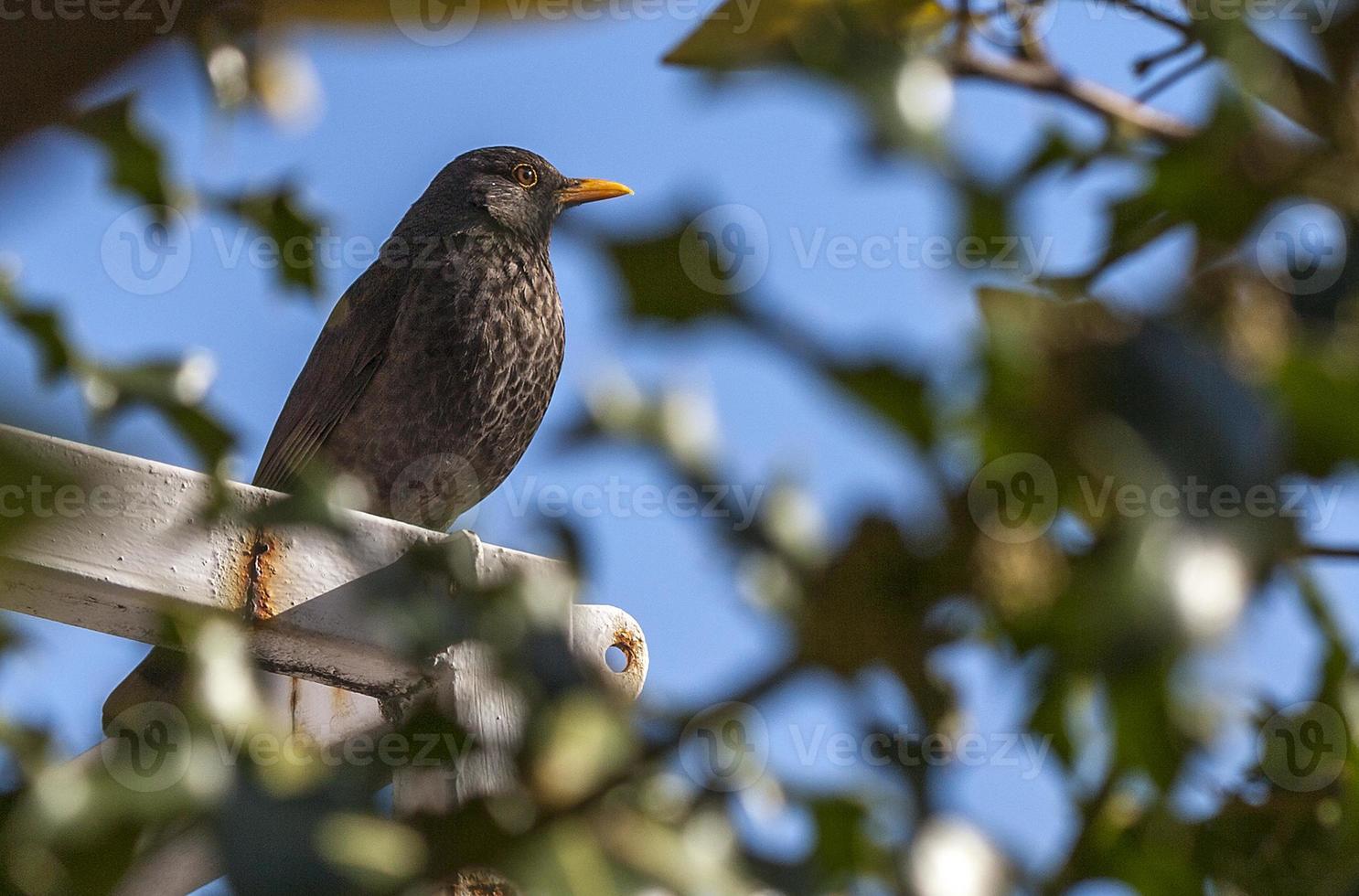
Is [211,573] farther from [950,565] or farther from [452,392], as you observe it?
[452,392]

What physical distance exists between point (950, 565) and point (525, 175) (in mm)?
5140

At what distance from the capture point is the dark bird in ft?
14.6

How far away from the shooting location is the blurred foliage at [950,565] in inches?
25.3

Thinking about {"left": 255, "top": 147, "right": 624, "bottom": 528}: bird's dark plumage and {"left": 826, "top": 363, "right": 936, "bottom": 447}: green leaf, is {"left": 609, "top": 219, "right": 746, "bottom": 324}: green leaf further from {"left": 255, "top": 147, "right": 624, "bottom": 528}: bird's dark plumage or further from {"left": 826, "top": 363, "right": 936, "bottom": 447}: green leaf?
{"left": 255, "top": 147, "right": 624, "bottom": 528}: bird's dark plumage

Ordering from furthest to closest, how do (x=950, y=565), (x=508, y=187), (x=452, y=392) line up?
(x=508, y=187) < (x=452, y=392) < (x=950, y=565)

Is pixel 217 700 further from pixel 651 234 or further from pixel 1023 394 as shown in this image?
pixel 1023 394

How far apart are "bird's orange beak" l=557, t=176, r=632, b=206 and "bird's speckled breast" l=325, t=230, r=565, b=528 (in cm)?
101

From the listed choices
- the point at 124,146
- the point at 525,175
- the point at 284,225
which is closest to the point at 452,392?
the point at 525,175

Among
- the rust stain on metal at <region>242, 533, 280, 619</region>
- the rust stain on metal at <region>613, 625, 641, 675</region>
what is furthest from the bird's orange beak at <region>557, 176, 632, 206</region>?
the rust stain on metal at <region>242, 533, 280, 619</region>

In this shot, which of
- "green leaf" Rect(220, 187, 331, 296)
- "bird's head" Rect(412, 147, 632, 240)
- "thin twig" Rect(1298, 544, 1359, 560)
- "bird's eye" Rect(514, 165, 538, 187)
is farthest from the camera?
"bird's eye" Rect(514, 165, 538, 187)

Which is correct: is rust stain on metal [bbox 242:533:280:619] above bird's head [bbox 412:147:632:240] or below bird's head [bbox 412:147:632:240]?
above

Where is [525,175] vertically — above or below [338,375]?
above

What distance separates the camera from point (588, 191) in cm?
572

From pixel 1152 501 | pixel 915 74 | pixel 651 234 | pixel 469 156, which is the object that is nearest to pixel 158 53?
pixel 651 234
